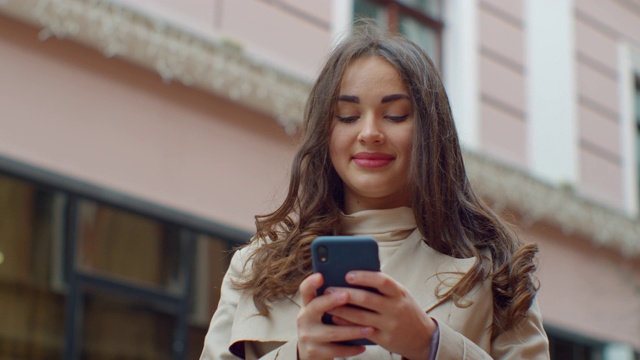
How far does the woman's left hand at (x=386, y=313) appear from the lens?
208 cm

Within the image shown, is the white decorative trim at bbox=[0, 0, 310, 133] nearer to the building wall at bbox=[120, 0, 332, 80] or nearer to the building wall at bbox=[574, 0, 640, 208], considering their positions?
the building wall at bbox=[120, 0, 332, 80]

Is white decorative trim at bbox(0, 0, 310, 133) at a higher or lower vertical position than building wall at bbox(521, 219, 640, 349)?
higher

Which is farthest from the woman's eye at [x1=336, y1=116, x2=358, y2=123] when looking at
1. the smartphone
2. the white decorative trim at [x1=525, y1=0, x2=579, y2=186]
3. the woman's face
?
the white decorative trim at [x1=525, y1=0, x2=579, y2=186]

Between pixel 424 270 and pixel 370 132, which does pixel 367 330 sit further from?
pixel 370 132

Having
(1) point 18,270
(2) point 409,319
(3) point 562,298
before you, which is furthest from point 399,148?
(3) point 562,298

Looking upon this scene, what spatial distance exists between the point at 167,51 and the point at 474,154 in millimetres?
3043

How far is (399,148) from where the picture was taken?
255 cm

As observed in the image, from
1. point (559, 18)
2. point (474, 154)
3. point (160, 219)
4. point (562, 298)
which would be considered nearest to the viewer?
point (160, 219)

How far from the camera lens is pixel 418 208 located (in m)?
2.57

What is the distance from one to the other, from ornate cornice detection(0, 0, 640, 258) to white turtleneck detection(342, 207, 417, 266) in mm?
4185

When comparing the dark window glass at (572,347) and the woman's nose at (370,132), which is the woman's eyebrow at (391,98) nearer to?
the woman's nose at (370,132)

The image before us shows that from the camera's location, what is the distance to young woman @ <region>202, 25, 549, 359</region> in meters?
2.48

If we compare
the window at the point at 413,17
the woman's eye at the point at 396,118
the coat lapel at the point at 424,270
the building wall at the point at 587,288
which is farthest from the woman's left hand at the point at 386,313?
the building wall at the point at 587,288

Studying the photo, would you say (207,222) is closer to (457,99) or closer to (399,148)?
(457,99)
